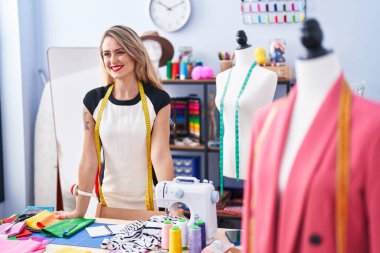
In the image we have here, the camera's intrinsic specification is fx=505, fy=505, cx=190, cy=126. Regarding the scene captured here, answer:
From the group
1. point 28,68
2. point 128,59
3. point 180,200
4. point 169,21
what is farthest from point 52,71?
point 180,200

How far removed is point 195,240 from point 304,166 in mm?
934

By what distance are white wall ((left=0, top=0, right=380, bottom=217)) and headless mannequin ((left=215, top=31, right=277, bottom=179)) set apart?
84.9 inches

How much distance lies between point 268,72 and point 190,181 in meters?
0.62

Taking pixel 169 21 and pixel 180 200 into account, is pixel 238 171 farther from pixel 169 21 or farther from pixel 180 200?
pixel 169 21

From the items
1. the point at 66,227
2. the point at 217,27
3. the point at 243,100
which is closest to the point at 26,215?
the point at 66,227

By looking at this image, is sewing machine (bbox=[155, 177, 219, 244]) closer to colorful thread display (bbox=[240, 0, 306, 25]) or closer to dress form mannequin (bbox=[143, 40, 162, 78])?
dress form mannequin (bbox=[143, 40, 162, 78])

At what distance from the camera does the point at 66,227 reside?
2285 millimetres

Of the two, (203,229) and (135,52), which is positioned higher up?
(135,52)

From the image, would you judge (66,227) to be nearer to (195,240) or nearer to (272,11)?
(195,240)

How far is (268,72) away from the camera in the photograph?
2.29m

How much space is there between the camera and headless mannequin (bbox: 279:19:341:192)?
115 cm

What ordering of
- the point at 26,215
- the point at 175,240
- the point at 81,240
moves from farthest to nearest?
the point at 26,215, the point at 81,240, the point at 175,240

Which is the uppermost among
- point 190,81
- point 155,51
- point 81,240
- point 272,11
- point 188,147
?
point 272,11

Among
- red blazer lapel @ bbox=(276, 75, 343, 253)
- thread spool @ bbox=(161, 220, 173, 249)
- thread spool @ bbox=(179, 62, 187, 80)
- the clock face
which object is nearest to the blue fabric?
thread spool @ bbox=(161, 220, 173, 249)
